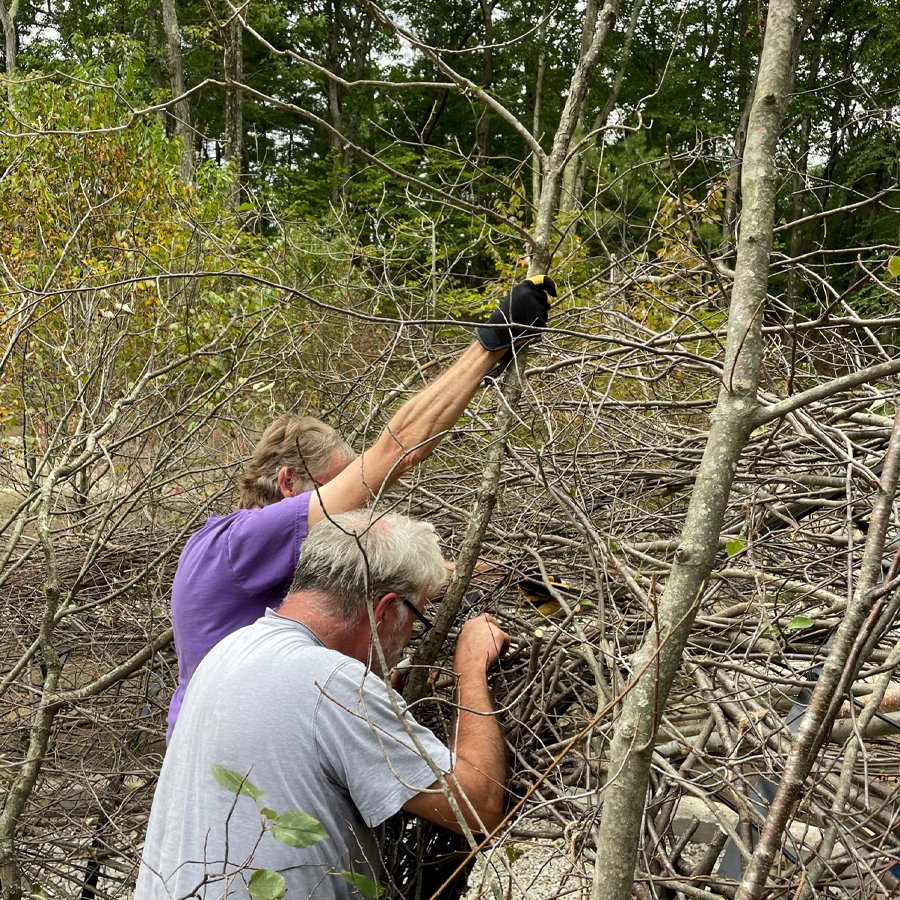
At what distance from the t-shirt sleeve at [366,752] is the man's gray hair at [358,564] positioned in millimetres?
233

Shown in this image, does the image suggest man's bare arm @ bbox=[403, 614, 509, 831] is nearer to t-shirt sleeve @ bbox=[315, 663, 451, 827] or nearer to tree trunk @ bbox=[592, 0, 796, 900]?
t-shirt sleeve @ bbox=[315, 663, 451, 827]

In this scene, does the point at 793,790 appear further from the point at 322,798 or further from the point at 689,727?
the point at 689,727

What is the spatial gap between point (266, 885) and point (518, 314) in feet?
4.70

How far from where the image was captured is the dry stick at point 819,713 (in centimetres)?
91

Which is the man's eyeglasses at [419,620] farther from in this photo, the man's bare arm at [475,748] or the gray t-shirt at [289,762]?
the gray t-shirt at [289,762]

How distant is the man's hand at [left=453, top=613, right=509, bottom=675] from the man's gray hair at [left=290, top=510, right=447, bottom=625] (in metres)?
0.18

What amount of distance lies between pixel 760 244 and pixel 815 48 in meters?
16.3

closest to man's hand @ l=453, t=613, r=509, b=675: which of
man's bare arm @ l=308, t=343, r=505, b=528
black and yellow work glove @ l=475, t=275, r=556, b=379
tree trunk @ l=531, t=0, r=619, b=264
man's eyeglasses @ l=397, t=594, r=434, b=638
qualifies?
man's eyeglasses @ l=397, t=594, r=434, b=638

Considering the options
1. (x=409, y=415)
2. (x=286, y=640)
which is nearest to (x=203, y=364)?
(x=409, y=415)

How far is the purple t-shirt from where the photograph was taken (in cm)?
231

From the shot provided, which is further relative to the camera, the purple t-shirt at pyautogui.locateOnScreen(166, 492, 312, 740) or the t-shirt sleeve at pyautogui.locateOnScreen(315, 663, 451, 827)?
the purple t-shirt at pyautogui.locateOnScreen(166, 492, 312, 740)

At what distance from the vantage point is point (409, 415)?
7.61ft

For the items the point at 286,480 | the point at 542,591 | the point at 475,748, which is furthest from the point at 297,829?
the point at 286,480

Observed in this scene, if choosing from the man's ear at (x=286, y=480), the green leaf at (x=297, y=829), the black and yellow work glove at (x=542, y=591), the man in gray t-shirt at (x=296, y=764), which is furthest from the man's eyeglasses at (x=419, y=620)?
the green leaf at (x=297, y=829)
